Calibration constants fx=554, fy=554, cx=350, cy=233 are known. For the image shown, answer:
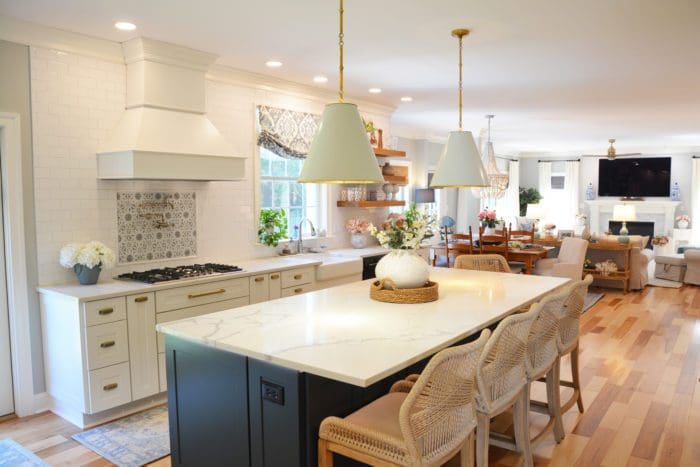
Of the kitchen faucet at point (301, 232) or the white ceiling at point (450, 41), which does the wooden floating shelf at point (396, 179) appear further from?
the kitchen faucet at point (301, 232)

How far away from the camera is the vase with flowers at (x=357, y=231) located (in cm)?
650

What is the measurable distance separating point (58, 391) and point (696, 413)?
4.45 metres

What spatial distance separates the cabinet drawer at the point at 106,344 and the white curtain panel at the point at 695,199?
13089 mm

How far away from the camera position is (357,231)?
6.53 m

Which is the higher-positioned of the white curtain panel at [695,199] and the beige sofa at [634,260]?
the white curtain panel at [695,199]

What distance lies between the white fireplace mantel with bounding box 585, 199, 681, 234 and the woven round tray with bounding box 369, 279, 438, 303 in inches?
429

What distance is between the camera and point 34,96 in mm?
3826

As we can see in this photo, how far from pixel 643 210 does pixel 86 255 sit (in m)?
13.2

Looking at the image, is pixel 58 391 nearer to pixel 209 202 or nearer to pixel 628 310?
pixel 209 202

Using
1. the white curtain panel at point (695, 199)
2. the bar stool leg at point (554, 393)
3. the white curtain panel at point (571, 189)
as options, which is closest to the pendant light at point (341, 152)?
the bar stool leg at point (554, 393)

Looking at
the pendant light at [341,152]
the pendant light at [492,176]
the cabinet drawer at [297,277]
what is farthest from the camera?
the pendant light at [492,176]

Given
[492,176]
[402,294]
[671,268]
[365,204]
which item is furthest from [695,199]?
[402,294]

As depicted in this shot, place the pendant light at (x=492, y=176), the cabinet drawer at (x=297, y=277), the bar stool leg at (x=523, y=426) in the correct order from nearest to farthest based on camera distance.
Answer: the bar stool leg at (x=523, y=426) < the cabinet drawer at (x=297, y=277) < the pendant light at (x=492, y=176)

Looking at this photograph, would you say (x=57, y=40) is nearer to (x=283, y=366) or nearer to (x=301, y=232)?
(x=301, y=232)
